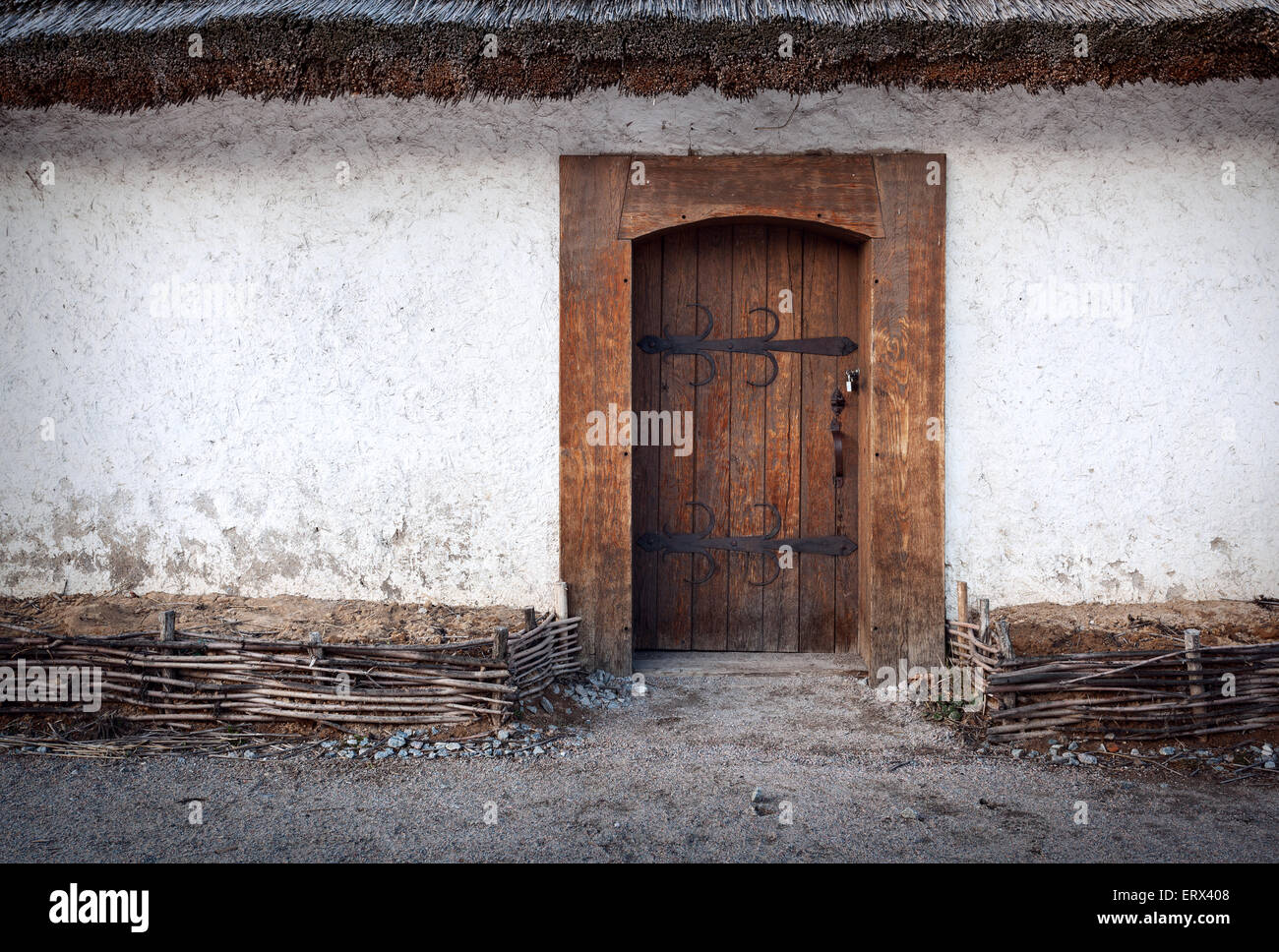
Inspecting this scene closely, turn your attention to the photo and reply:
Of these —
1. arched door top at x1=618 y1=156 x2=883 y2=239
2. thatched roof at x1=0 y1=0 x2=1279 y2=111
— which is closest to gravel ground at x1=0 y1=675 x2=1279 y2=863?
arched door top at x1=618 y1=156 x2=883 y2=239

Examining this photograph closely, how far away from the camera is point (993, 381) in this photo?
4023 mm

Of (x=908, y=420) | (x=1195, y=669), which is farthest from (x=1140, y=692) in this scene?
(x=908, y=420)

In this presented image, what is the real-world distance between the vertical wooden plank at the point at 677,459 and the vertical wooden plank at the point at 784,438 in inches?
14.1

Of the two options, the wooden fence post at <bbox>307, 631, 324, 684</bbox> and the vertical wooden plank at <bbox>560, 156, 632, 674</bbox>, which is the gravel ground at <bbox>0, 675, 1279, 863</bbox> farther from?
the vertical wooden plank at <bbox>560, 156, 632, 674</bbox>

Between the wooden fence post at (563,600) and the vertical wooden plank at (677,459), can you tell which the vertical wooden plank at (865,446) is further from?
the wooden fence post at (563,600)

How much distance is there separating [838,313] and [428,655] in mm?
2396

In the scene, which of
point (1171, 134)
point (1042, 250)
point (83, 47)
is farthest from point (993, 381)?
point (83, 47)

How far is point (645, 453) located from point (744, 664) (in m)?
1.08

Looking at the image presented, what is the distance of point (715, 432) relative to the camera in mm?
4363

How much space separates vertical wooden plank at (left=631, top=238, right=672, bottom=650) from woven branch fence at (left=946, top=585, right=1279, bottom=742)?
162 cm

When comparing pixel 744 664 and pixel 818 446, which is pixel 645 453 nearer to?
pixel 818 446

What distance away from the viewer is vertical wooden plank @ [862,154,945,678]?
13.1 ft

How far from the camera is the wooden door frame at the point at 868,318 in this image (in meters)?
4.00
